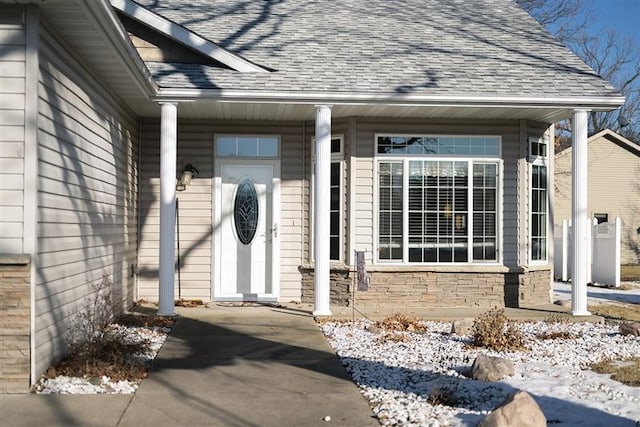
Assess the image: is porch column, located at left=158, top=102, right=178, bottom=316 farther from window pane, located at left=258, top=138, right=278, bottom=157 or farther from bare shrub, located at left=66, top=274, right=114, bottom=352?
window pane, located at left=258, top=138, right=278, bottom=157

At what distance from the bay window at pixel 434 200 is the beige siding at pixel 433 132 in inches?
5.0

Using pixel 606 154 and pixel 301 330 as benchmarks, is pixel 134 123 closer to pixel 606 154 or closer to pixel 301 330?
pixel 301 330

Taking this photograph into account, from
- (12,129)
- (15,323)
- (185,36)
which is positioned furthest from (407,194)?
(15,323)

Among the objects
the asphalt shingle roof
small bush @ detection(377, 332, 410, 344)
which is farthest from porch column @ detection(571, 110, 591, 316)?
small bush @ detection(377, 332, 410, 344)

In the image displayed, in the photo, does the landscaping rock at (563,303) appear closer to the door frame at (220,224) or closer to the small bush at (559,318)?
the small bush at (559,318)

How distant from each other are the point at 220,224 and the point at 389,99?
139 inches

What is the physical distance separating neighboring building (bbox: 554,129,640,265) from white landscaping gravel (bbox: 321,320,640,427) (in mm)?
20078

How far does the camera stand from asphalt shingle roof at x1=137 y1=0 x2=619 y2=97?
967cm

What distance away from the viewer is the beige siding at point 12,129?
18.1 feet

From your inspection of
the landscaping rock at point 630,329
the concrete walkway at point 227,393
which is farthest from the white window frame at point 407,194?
the concrete walkway at point 227,393

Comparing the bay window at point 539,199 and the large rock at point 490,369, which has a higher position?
the bay window at point 539,199

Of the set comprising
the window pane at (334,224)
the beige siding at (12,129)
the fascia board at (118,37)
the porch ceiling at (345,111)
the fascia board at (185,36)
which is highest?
the fascia board at (185,36)

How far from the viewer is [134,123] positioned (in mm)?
10680

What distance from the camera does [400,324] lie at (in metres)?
8.98
